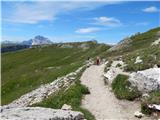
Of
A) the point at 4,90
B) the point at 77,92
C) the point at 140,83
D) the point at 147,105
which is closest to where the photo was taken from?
the point at 147,105

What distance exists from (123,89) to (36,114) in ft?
41.0

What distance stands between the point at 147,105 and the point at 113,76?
1114 cm

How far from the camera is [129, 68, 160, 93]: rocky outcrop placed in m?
29.4

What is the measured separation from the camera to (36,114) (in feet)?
70.3

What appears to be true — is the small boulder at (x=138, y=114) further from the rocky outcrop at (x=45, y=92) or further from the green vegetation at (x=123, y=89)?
the rocky outcrop at (x=45, y=92)

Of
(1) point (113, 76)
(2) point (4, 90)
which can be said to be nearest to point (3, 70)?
(2) point (4, 90)

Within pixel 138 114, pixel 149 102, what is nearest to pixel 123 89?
pixel 149 102

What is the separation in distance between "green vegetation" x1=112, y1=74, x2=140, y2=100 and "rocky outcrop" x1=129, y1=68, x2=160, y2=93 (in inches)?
21.4

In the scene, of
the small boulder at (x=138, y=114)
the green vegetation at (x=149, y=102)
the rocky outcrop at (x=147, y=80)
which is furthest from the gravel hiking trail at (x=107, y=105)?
the rocky outcrop at (x=147, y=80)

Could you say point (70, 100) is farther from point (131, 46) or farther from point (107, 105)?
point (131, 46)

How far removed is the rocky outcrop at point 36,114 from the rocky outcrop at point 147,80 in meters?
8.28

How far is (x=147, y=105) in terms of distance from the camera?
26.4 meters

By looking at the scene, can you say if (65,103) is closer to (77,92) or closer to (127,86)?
(77,92)

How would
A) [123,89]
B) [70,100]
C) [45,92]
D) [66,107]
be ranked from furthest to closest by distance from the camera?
[45,92], [123,89], [70,100], [66,107]
